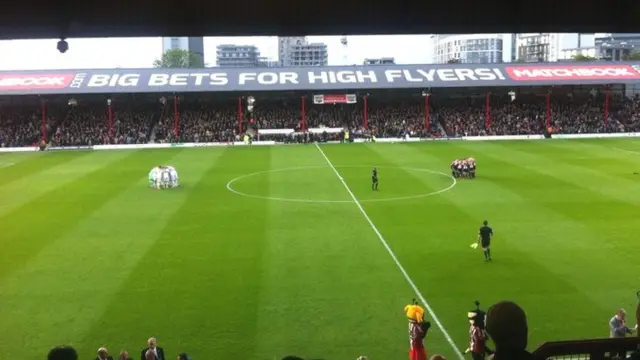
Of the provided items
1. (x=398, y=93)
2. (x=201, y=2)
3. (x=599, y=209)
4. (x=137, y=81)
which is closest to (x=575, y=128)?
(x=398, y=93)

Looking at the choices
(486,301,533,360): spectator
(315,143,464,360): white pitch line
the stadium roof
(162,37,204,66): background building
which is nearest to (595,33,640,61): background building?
(162,37,204,66): background building

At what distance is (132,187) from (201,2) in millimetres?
23993

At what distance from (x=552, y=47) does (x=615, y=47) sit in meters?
19.7

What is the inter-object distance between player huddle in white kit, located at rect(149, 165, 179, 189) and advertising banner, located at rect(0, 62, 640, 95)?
27873mm

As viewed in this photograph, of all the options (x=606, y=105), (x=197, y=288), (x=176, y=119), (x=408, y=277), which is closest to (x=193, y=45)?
(x=176, y=119)

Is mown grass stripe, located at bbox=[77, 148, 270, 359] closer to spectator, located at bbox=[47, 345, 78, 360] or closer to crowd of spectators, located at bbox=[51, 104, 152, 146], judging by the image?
spectator, located at bbox=[47, 345, 78, 360]

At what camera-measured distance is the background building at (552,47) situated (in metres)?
143

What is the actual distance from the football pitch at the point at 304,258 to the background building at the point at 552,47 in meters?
115

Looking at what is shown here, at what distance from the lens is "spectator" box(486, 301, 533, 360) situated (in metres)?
3.99

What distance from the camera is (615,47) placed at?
446 feet

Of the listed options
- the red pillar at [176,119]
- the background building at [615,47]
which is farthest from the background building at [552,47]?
the red pillar at [176,119]

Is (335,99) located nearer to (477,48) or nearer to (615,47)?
(615,47)

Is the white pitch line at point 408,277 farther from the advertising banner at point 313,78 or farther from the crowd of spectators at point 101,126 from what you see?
the crowd of spectators at point 101,126

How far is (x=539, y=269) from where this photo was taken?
1848 centimetres
